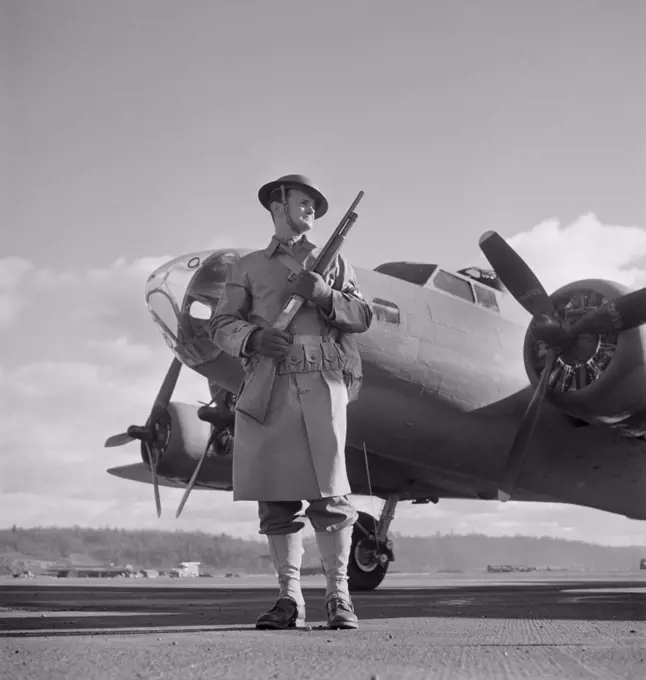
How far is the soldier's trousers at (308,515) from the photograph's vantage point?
495cm

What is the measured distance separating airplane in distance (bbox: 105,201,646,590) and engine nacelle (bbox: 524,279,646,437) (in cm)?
2

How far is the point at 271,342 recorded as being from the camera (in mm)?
4910

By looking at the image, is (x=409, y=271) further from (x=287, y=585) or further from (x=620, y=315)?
(x=287, y=585)

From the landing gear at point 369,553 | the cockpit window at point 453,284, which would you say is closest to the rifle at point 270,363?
the cockpit window at point 453,284

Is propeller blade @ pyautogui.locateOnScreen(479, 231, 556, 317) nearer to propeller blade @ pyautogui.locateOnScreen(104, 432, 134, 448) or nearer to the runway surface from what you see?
the runway surface

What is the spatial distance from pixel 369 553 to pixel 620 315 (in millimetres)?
5865

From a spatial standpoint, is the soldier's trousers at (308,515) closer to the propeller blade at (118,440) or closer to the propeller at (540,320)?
the propeller at (540,320)

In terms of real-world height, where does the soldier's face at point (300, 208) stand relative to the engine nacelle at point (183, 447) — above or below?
above

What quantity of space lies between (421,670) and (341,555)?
202 cm

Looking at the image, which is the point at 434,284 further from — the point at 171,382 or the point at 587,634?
the point at 587,634

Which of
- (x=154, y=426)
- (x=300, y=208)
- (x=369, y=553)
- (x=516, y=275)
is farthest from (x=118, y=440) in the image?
(x=300, y=208)

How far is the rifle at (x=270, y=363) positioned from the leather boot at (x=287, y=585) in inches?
27.1

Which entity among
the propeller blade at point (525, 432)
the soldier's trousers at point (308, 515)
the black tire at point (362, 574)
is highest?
the propeller blade at point (525, 432)

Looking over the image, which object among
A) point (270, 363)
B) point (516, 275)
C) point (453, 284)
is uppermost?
point (453, 284)
